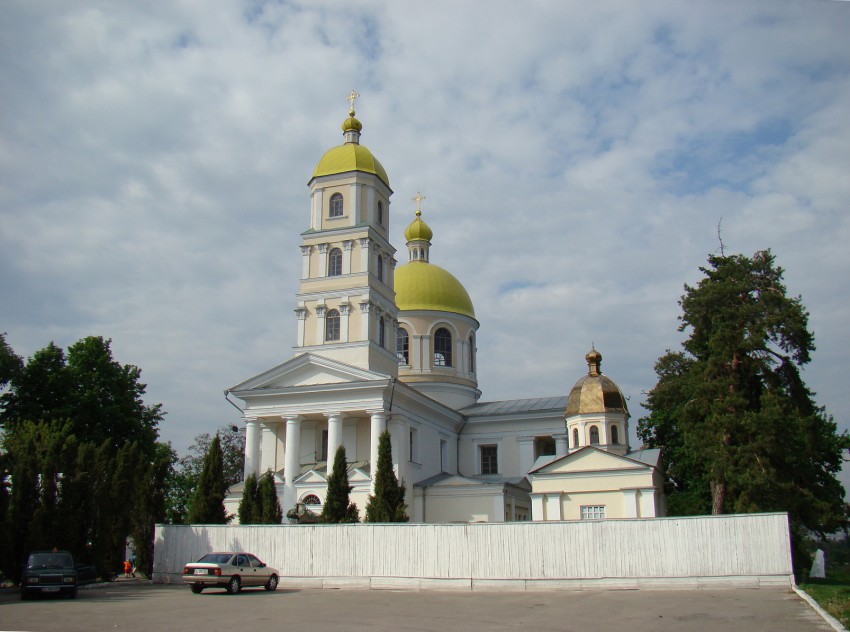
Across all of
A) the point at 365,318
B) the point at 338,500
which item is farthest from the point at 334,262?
the point at 338,500

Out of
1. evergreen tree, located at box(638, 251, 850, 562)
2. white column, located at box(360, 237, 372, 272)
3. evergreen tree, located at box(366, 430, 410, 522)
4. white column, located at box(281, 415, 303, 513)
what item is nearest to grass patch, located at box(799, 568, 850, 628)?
evergreen tree, located at box(638, 251, 850, 562)

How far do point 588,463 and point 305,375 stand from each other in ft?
45.1

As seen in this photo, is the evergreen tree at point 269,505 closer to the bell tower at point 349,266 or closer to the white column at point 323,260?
the bell tower at point 349,266

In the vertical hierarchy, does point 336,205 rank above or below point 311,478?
above

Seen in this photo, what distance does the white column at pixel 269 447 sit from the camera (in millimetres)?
40156

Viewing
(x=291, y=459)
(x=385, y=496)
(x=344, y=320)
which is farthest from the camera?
(x=344, y=320)

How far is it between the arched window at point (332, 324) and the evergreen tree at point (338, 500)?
1061 centimetres

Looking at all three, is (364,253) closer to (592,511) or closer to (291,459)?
(291,459)

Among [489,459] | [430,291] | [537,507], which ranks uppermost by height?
[430,291]

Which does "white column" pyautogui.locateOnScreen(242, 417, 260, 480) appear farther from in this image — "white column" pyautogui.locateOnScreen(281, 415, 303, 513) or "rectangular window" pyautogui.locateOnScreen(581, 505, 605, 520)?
"rectangular window" pyautogui.locateOnScreen(581, 505, 605, 520)

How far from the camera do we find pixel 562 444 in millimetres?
44500

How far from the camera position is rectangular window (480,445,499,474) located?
152 ft

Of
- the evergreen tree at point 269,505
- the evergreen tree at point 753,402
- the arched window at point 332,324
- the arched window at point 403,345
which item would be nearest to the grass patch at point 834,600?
the evergreen tree at point 753,402

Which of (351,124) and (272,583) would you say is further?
(351,124)
